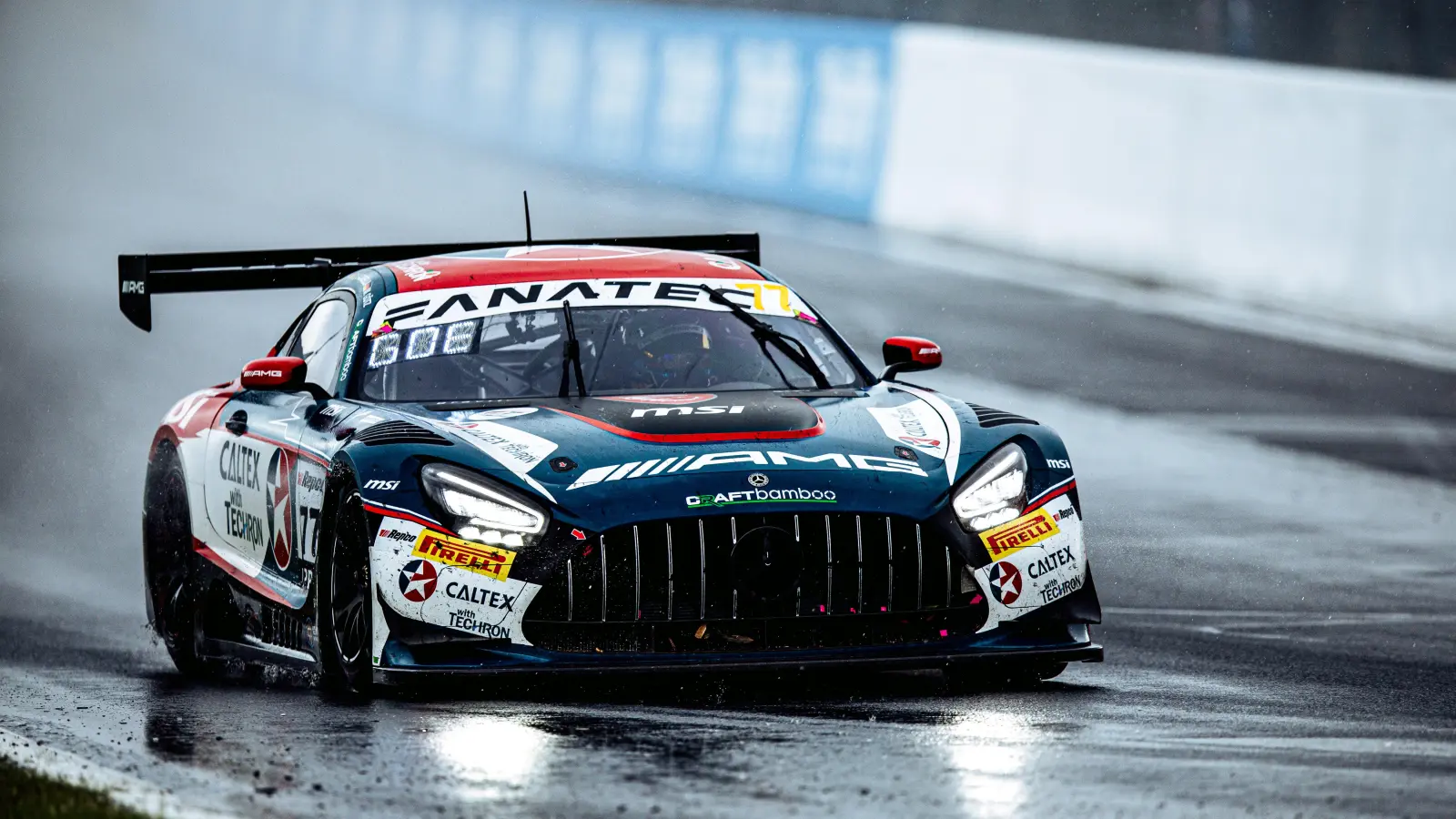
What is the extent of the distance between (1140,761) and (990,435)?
6.17 feet

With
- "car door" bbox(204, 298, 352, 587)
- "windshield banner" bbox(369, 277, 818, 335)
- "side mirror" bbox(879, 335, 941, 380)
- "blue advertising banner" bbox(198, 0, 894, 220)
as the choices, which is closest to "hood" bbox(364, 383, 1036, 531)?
"car door" bbox(204, 298, 352, 587)

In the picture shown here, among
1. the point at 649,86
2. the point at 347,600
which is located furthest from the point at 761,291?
the point at 649,86

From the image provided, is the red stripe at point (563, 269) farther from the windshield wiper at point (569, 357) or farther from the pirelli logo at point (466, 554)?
the pirelli logo at point (466, 554)

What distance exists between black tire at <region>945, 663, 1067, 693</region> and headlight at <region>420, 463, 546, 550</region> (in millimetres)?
1264

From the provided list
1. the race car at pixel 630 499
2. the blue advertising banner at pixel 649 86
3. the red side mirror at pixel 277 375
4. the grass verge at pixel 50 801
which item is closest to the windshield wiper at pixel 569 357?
the race car at pixel 630 499

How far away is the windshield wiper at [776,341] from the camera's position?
8438mm

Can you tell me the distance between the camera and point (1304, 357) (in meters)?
15.0

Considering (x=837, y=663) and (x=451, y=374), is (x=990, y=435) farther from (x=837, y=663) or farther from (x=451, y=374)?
(x=451, y=374)

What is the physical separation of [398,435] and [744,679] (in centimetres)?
117

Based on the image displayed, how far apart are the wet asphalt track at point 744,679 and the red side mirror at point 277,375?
940 millimetres

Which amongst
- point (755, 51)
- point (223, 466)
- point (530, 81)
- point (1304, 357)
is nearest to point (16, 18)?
point (530, 81)

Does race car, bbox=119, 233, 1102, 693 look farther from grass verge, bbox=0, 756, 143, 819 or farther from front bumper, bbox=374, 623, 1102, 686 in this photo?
grass verge, bbox=0, 756, 143, 819

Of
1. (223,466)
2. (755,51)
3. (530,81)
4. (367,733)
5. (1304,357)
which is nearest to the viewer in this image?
(367,733)

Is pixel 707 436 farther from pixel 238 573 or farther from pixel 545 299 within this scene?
pixel 238 573
